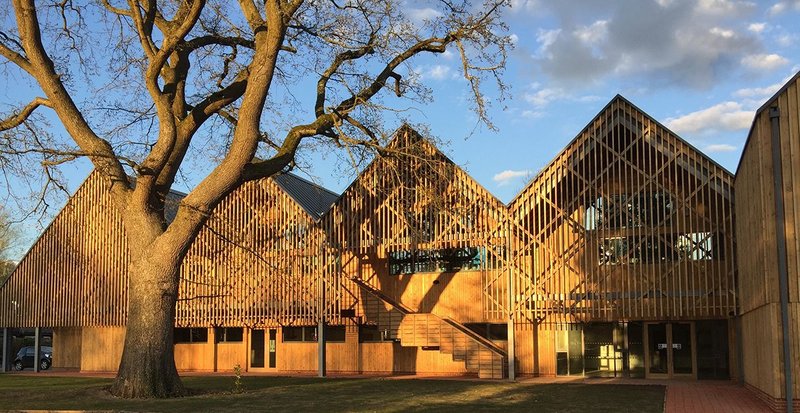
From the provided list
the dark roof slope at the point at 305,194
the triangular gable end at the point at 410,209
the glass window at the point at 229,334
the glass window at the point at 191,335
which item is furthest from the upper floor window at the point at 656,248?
the glass window at the point at 191,335

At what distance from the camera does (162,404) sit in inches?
586

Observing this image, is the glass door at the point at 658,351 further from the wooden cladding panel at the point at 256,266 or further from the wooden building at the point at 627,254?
the wooden cladding panel at the point at 256,266

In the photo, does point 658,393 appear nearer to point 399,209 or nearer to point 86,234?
point 399,209

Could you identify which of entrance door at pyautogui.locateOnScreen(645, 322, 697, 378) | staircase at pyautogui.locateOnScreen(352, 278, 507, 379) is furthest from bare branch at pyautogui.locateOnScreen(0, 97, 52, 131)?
entrance door at pyautogui.locateOnScreen(645, 322, 697, 378)

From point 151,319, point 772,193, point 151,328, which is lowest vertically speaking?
point 151,328

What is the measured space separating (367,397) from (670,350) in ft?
33.6

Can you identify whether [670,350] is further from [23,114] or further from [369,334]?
[23,114]

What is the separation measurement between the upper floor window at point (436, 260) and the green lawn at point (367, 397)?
15.7ft

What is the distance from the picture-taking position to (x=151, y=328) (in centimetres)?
1627

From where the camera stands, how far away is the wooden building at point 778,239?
1392 centimetres

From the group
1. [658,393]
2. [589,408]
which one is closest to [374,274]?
[658,393]

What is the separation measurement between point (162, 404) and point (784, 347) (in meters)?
11.0

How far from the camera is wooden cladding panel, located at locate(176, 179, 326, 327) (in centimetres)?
2548

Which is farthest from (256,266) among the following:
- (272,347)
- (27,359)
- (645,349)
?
(27,359)
